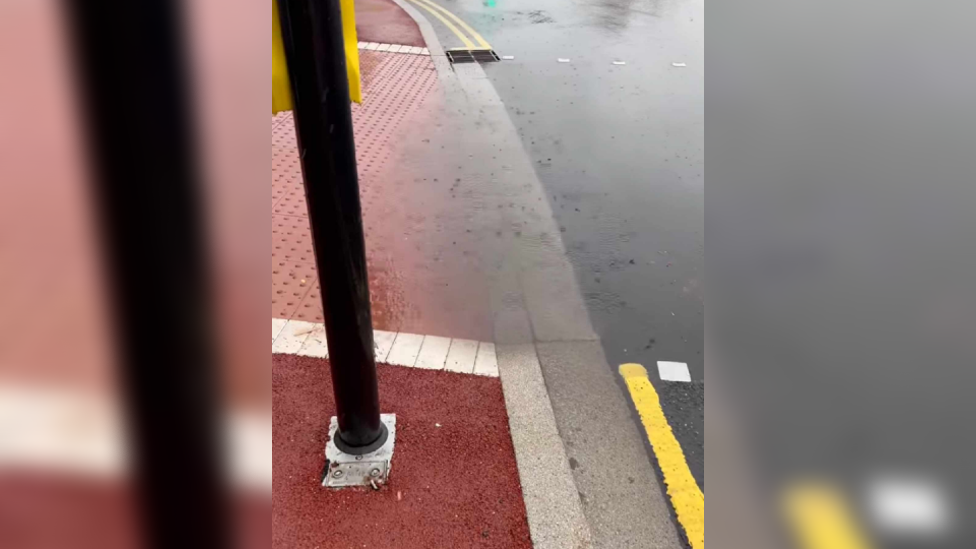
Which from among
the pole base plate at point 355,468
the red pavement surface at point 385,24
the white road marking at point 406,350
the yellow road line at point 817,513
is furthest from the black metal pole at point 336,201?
the red pavement surface at point 385,24

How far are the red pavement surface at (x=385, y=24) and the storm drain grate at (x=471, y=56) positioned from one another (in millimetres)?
654

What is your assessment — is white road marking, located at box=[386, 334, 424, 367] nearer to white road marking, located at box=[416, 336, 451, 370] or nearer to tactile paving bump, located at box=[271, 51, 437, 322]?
white road marking, located at box=[416, 336, 451, 370]

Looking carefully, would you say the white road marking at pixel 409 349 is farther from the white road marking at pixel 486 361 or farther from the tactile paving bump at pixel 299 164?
the tactile paving bump at pixel 299 164

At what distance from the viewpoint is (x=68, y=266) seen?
46cm

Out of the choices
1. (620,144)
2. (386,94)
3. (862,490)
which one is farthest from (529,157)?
(862,490)

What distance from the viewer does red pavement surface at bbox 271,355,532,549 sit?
3.11m

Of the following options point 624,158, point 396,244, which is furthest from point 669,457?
point 624,158

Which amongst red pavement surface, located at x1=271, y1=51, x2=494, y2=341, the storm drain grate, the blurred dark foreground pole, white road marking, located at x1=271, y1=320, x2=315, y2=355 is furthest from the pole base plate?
the storm drain grate

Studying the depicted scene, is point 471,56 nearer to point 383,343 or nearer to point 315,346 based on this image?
point 383,343

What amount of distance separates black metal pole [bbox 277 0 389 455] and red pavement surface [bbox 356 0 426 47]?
28.3ft

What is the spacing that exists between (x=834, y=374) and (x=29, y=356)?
35.9 inches

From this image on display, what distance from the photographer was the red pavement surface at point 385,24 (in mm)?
11047

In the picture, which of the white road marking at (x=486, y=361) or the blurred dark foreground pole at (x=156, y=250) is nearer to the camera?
the blurred dark foreground pole at (x=156, y=250)

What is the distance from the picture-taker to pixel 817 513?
1.09m
